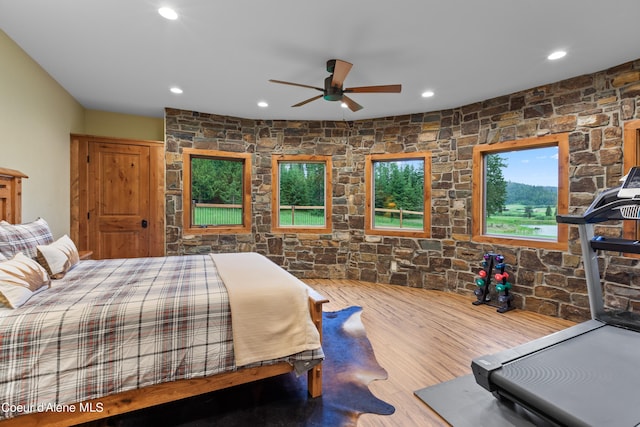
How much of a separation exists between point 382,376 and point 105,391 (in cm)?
181

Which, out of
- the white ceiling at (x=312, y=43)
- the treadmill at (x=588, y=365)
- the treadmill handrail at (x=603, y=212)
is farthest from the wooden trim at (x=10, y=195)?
the treadmill handrail at (x=603, y=212)

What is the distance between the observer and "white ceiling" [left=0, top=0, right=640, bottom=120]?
2219 millimetres

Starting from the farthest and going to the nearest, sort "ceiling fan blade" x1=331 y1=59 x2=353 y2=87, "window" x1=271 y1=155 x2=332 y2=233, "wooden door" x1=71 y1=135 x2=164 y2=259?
1. "window" x1=271 y1=155 x2=332 y2=233
2. "wooden door" x1=71 y1=135 x2=164 y2=259
3. "ceiling fan blade" x1=331 y1=59 x2=353 y2=87

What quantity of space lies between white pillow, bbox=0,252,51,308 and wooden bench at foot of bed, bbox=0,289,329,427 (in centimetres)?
59

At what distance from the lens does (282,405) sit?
76.3 inches

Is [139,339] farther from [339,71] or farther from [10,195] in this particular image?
[339,71]

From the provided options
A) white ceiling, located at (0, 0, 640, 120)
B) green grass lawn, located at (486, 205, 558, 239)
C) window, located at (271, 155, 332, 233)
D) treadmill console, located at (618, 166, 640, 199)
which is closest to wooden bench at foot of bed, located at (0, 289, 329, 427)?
white ceiling, located at (0, 0, 640, 120)

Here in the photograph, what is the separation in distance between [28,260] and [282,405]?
6.43 ft

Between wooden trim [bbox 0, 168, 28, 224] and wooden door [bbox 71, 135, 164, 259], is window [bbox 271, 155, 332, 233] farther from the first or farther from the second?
wooden trim [bbox 0, 168, 28, 224]

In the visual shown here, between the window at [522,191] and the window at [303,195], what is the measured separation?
2.40m

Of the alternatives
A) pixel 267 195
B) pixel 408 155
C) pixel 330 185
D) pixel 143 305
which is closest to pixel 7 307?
pixel 143 305

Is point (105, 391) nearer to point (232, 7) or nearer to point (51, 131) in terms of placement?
point (232, 7)

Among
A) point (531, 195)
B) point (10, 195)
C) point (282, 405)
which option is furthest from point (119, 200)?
point (531, 195)

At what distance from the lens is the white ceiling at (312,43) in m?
2.22
